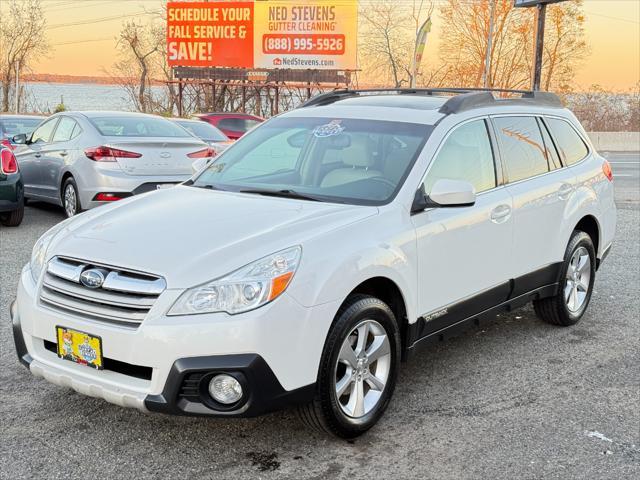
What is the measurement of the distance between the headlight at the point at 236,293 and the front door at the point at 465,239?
109 centimetres

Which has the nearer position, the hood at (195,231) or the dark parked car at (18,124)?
the hood at (195,231)

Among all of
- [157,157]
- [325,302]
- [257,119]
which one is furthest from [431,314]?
[257,119]

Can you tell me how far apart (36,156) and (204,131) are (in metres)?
4.68

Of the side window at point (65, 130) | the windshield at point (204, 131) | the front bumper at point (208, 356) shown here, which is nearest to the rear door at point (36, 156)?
the side window at point (65, 130)

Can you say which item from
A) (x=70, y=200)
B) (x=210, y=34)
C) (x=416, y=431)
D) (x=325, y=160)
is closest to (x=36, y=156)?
(x=70, y=200)

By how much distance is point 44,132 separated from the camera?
11.3 m

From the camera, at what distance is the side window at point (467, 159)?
4.54 m

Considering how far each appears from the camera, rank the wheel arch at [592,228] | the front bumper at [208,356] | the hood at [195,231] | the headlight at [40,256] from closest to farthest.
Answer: the front bumper at [208,356] → the hood at [195,231] → the headlight at [40,256] → the wheel arch at [592,228]

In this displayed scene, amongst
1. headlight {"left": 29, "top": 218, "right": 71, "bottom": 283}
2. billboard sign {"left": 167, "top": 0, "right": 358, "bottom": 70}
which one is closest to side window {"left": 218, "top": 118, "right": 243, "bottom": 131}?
headlight {"left": 29, "top": 218, "right": 71, "bottom": 283}

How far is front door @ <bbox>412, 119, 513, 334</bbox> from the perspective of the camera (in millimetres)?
4293

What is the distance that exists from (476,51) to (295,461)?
3832cm

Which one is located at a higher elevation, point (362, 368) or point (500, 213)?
point (500, 213)

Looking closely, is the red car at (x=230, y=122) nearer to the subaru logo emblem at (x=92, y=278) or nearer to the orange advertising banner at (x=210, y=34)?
the subaru logo emblem at (x=92, y=278)

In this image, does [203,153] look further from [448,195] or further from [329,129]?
[448,195]
